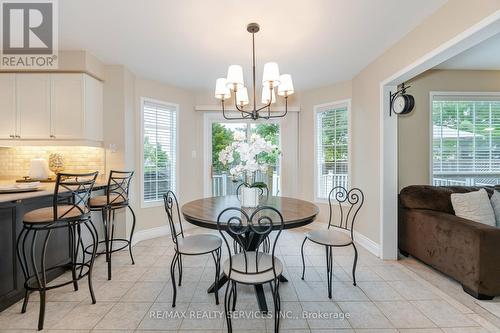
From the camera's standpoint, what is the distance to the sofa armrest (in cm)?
201

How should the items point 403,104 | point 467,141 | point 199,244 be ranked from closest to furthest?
point 199,244 → point 403,104 → point 467,141

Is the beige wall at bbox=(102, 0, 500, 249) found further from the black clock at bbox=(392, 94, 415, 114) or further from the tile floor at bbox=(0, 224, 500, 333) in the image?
the tile floor at bbox=(0, 224, 500, 333)

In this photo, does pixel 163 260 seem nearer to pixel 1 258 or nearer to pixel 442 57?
pixel 1 258

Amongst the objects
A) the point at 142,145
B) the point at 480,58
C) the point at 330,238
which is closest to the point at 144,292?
the point at 330,238

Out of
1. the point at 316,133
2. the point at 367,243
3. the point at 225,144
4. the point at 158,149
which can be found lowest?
the point at 367,243

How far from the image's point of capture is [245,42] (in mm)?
2590

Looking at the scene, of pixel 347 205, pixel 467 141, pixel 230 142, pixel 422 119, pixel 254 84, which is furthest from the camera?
pixel 230 142

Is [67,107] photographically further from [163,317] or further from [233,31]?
[163,317]

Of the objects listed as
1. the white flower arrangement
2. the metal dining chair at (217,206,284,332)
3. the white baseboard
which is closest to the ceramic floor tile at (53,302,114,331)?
the metal dining chair at (217,206,284,332)

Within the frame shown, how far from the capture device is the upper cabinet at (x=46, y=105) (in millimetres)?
2896

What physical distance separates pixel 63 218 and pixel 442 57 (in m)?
3.57

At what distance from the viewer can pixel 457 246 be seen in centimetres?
223

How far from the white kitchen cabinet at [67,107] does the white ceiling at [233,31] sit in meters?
0.41

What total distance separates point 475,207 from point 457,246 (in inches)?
20.9
